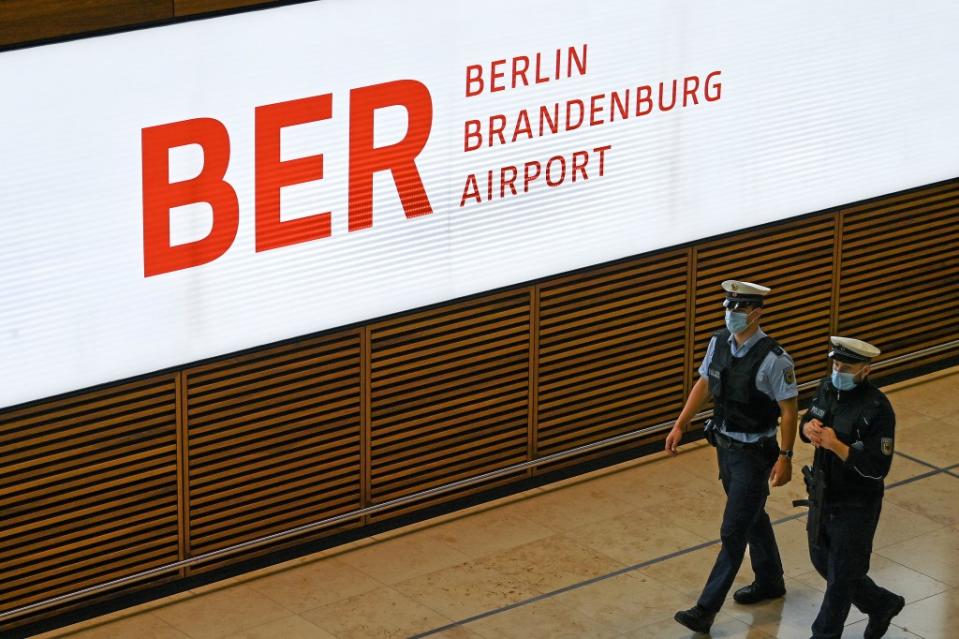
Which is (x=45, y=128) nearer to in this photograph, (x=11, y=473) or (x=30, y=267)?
(x=30, y=267)

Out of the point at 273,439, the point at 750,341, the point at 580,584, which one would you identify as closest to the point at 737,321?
the point at 750,341

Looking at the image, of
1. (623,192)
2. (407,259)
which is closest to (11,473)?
(407,259)

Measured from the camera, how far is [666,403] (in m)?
11.2

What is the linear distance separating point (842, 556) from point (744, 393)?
0.90 meters

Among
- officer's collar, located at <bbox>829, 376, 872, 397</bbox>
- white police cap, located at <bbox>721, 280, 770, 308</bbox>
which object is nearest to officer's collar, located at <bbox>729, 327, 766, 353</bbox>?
white police cap, located at <bbox>721, 280, 770, 308</bbox>

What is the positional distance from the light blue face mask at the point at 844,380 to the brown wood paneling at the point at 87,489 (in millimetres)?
3292

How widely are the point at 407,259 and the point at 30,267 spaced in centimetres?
221

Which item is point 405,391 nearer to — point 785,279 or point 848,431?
point 848,431

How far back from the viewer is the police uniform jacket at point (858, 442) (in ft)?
26.8

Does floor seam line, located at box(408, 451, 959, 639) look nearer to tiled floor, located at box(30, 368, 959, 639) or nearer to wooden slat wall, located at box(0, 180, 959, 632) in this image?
tiled floor, located at box(30, 368, 959, 639)

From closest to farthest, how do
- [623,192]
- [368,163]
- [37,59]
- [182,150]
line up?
[37,59] → [182,150] → [368,163] → [623,192]

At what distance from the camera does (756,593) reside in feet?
30.5

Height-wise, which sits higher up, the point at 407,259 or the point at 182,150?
the point at 182,150

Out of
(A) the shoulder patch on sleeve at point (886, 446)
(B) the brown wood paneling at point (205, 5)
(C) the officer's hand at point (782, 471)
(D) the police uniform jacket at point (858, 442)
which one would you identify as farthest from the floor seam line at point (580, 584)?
(B) the brown wood paneling at point (205, 5)
